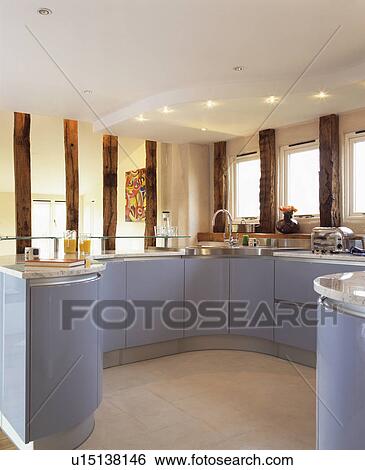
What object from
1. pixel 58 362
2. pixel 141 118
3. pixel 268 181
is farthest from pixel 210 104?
pixel 58 362

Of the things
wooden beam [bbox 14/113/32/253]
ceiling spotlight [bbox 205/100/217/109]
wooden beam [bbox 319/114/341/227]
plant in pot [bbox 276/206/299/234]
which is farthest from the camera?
wooden beam [bbox 14/113/32/253]

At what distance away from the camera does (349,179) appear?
4.57 meters

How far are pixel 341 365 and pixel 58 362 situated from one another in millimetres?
1215

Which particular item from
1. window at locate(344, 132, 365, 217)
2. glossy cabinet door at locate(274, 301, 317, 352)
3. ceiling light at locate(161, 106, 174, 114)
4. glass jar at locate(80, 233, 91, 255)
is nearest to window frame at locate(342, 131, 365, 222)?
window at locate(344, 132, 365, 217)

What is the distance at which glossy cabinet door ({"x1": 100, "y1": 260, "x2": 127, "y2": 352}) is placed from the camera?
3182 mm

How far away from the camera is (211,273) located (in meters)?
3.78

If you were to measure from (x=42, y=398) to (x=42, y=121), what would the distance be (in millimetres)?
5953

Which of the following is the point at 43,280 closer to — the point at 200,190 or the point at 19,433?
the point at 19,433

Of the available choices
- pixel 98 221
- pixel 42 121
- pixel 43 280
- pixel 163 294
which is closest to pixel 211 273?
pixel 163 294

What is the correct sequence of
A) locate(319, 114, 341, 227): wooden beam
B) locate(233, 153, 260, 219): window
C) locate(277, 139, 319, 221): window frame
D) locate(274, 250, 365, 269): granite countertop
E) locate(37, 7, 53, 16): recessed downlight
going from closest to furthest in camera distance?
locate(37, 7, 53, 16): recessed downlight → locate(274, 250, 365, 269): granite countertop → locate(319, 114, 341, 227): wooden beam → locate(277, 139, 319, 221): window frame → locate(233, 153, 260, 219): window

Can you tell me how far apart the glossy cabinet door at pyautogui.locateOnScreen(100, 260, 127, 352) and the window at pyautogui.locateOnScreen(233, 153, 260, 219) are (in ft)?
9.44

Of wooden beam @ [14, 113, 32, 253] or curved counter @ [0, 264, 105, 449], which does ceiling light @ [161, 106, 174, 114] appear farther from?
curved counter @ [0, 264, 105, 449]

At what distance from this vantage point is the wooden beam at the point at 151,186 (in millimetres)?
6688

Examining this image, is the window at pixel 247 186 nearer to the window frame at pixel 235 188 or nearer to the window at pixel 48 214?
the window frame at pixel 235 188
